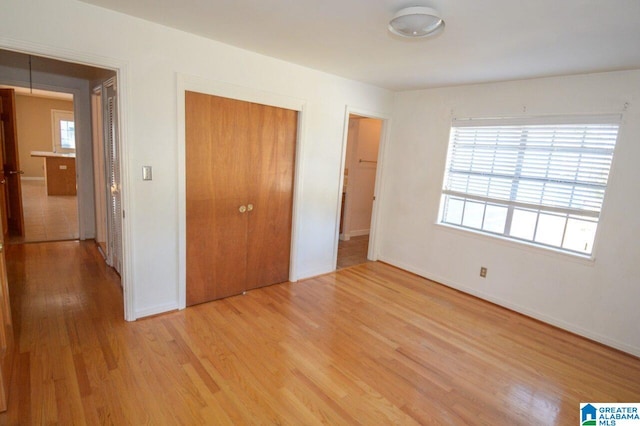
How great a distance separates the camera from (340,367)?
2.36 meters

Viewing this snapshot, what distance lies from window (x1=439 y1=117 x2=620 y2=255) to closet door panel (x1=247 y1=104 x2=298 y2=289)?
6.41 feet

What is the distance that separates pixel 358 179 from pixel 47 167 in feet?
23.7

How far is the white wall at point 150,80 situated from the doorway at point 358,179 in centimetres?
218

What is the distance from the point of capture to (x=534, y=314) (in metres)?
3.33

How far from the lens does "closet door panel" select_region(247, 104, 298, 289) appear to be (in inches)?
130

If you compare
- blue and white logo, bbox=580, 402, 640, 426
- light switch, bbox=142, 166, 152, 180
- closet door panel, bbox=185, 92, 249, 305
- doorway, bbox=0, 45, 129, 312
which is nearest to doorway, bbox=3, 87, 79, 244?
doorway, bbox=0, 45, 129, 312

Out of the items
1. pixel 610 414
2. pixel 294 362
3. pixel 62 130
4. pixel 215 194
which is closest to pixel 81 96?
pixel 215 194

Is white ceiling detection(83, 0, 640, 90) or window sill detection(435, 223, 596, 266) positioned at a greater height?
white ceiling detection(83, 0, 640, 90)

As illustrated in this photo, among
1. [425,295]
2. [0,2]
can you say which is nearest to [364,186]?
[425,295]

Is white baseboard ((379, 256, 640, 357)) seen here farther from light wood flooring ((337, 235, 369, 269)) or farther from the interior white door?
the interior white door

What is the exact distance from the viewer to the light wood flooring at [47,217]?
481cm

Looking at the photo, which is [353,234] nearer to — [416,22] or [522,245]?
[522,245]

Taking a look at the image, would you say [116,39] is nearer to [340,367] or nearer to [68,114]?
[340,367]

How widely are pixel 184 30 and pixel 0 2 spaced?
1067mm
